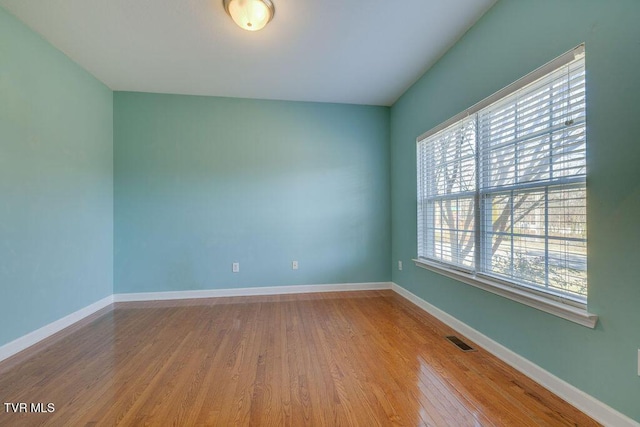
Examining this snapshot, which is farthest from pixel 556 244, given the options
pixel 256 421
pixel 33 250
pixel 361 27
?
pixel 33 250

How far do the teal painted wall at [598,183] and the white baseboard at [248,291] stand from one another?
1.74m

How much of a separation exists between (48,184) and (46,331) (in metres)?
1.33

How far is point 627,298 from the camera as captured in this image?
118 cm

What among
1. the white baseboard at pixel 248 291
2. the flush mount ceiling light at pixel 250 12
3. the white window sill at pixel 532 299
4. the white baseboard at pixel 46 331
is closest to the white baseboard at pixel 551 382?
the white window sill at pixel 532 299

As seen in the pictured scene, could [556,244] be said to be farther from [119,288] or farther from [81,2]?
[119,288]

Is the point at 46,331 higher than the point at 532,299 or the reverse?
the reverse

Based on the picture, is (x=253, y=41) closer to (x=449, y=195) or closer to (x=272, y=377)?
(x=449, y=195)

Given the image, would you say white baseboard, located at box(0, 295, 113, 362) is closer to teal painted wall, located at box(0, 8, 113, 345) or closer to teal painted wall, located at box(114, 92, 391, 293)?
teal painted wall, located at box(0, 8, 113, 345)

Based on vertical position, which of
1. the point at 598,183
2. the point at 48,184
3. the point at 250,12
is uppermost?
the point at 250,12

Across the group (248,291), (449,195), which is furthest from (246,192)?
(449,195)

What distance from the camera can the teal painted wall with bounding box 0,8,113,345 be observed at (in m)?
1.97

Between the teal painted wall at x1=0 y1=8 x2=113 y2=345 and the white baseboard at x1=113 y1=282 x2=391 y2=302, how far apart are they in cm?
38

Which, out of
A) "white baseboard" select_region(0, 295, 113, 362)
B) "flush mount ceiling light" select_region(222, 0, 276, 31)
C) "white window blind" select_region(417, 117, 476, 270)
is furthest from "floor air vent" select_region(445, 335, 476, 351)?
"white baseboard" select_region(0, 295, 113, 362)

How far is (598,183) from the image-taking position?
50.8 inches
